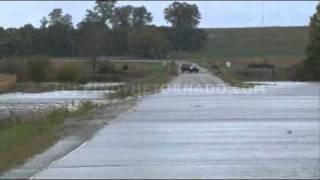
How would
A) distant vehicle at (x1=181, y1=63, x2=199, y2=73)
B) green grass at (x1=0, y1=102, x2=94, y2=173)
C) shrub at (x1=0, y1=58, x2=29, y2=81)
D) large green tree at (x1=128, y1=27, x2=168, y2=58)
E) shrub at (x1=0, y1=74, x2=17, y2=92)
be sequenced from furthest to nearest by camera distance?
large green tree at (x1=128, y1=27, x2=168, y2=58)
distant vehicle at (x1=181, y1=63, x2=199, y2=73)
shrub at (x1=0, y1=58, x2=29, y2=81)
shrub at (x1=0, y1=74, x2=17, y2=92)
green grass at (x1=0, y1=102, x2=94, y2=173)

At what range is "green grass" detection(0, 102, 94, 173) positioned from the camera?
45.0 ft

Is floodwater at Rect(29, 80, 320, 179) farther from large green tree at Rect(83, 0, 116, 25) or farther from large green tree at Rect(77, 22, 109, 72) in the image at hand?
large green tree at Rect(83, 0, 116, 25)

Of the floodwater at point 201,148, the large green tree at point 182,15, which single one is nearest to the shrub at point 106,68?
the floodwater at point 201,148

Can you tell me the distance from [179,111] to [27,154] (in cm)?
1282

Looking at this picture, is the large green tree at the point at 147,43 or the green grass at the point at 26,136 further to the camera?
the large green tree at the point at 147,43

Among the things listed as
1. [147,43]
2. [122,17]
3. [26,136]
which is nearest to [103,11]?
[122,17]

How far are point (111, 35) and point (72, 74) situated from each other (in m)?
80.5

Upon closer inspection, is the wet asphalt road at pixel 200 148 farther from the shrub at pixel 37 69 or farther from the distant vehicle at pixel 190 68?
the distant vehicle at pixel 190 68

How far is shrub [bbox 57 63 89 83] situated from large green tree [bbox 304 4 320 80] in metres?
24.1

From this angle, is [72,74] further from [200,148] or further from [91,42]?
[200,148]

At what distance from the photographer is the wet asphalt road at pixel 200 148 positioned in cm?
1139

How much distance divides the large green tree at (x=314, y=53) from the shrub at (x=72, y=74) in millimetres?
24135

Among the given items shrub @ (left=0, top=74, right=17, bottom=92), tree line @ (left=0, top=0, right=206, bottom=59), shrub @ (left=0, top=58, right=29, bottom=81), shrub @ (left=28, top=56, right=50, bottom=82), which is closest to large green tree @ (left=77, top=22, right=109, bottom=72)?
tree line @ (left=0, top=0, right=206, bottom=59)

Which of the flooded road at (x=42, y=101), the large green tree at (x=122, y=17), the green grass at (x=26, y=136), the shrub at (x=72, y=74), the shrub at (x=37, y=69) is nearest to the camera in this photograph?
the green grass at (x=26, y=136)
